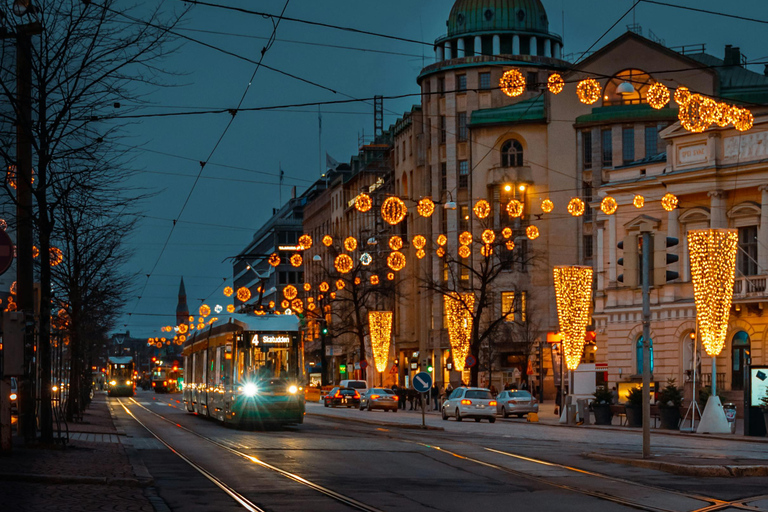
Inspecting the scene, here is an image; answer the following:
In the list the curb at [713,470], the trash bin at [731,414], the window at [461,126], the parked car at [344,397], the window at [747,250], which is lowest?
the parked car at [344,397]

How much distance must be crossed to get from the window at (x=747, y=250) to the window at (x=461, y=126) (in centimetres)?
3606

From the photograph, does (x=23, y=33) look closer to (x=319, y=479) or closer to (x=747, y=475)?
(x=319, y=479)

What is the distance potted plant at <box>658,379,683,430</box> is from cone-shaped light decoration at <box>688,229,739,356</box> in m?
2.54

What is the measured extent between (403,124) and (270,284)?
5755 centimetres

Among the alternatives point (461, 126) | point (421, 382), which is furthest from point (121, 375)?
point (421, 382)

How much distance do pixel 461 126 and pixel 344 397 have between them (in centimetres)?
2594

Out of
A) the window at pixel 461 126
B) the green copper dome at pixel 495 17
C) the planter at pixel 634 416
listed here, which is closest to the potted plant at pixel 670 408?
the planter at pixel 634 416

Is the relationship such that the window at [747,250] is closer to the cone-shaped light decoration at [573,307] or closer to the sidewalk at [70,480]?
the cone-shaped light decoration at [573,307]

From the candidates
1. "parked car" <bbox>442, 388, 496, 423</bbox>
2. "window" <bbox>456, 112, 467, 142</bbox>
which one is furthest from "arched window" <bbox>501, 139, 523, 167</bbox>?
"parked car" <bbox>442, 388, 496, 423</bbox>

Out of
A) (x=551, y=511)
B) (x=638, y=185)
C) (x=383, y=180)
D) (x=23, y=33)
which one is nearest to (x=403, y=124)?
(x=383, y=180)

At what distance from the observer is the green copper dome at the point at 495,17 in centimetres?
8800

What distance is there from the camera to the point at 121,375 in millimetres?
99562

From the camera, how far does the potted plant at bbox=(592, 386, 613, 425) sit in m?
43.7

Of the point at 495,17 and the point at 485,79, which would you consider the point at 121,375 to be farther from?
the point at 495,17
